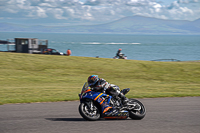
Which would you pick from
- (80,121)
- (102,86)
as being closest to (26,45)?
(80,121)

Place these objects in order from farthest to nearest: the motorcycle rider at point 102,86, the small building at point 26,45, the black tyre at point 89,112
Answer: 1. the small building at point 26,45
2. the motorcycle rider at point 102,86
3. the black tyre at point 89,112

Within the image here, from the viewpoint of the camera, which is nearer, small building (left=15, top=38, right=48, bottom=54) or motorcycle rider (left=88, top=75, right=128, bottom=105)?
motorcycle rider (left=88, top=75, right=128, bottom=105)

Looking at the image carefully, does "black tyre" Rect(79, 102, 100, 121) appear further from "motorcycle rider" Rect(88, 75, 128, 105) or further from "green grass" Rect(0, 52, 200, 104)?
"green grass" Rect(0, 52, 200, 104)

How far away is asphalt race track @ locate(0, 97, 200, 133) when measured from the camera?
713cm

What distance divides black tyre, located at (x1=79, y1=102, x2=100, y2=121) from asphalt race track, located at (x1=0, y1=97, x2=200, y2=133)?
15cm

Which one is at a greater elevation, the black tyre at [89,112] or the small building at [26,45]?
the small building at [26,45]

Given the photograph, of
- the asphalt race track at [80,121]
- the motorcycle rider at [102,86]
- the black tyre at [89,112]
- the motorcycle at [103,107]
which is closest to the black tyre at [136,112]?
the motorcycle at [103,107]

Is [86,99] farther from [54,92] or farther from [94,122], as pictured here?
[54,92]

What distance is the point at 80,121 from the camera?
8070 mm

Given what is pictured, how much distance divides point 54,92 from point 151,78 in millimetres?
11077

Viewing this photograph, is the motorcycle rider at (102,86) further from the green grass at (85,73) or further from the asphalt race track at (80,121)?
the green grass at (85,73)

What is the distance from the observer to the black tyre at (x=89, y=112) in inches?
308

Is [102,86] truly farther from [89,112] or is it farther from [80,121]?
[80,121]

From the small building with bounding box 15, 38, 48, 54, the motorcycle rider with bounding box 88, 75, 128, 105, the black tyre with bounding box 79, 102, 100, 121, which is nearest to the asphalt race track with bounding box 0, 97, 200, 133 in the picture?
the black tyre with bounding box 79, 102, 100, 121
